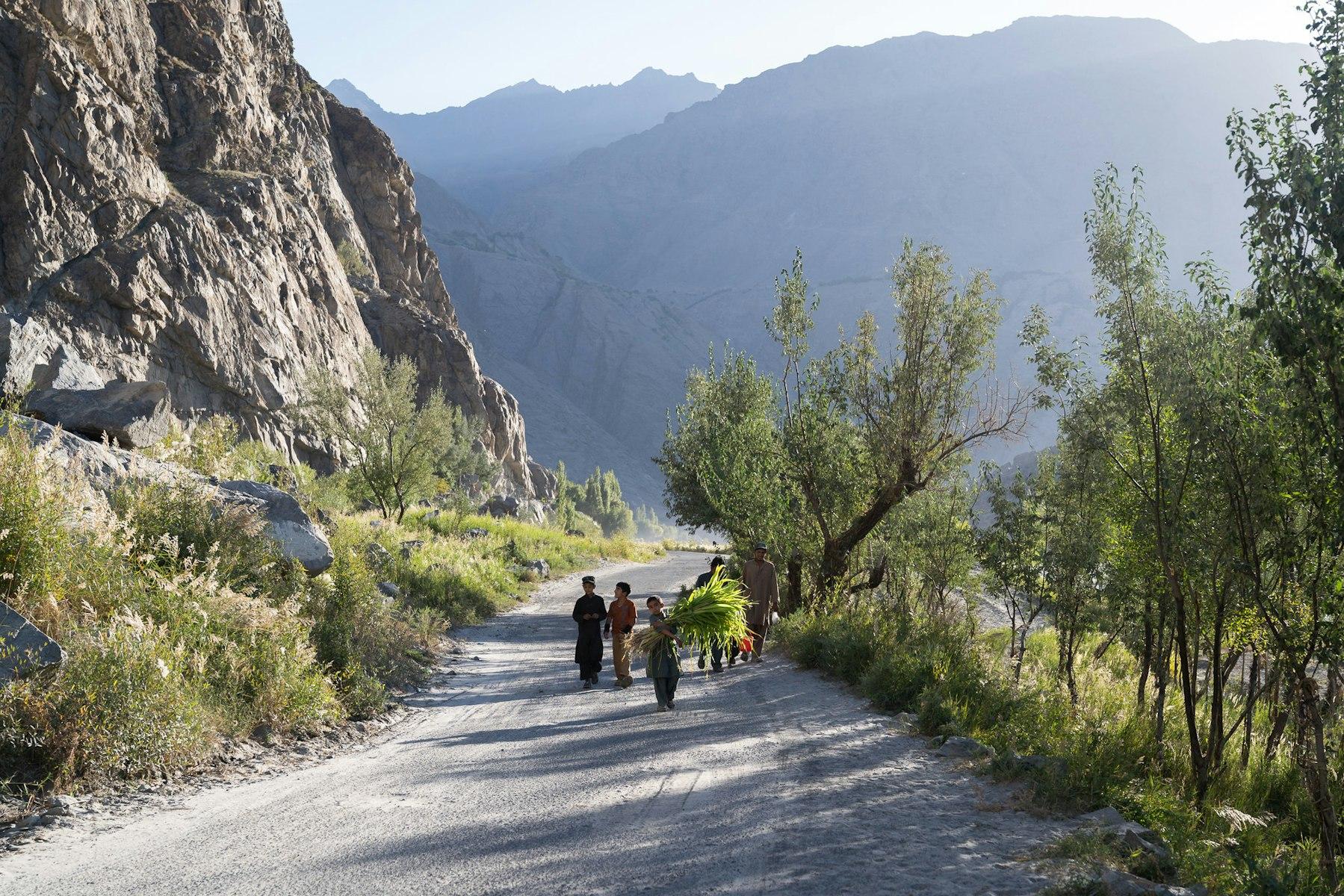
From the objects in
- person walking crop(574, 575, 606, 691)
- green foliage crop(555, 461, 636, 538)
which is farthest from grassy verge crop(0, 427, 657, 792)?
green foliage crop(555, 461, 636, 538)

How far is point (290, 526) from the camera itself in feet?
40.0

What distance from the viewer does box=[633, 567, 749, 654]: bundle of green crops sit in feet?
37.8

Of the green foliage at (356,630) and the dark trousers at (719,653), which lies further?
the dark trousers at (719,653)

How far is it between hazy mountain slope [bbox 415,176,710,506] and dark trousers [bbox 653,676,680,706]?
134 m

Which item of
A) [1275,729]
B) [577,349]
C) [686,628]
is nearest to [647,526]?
[577,349]

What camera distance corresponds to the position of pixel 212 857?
18.5 feet

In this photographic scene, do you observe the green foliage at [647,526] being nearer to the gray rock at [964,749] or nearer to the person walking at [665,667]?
the person walking at [665,667]

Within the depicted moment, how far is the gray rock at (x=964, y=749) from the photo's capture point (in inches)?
328

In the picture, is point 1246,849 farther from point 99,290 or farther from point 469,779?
point 99,290

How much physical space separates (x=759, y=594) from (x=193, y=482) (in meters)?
9.06

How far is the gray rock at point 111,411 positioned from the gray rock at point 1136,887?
14152 millimetres

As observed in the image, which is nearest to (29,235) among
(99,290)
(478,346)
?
(99,290)

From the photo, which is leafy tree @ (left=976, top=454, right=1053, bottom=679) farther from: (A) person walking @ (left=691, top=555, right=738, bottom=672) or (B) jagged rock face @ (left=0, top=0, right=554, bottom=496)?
(B) jagged rock face @ (left=0, top=0, right=554, bottom=496)

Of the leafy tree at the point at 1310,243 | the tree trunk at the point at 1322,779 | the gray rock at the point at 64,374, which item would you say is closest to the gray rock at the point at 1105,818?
the tree trunk at the point at 1322,779
